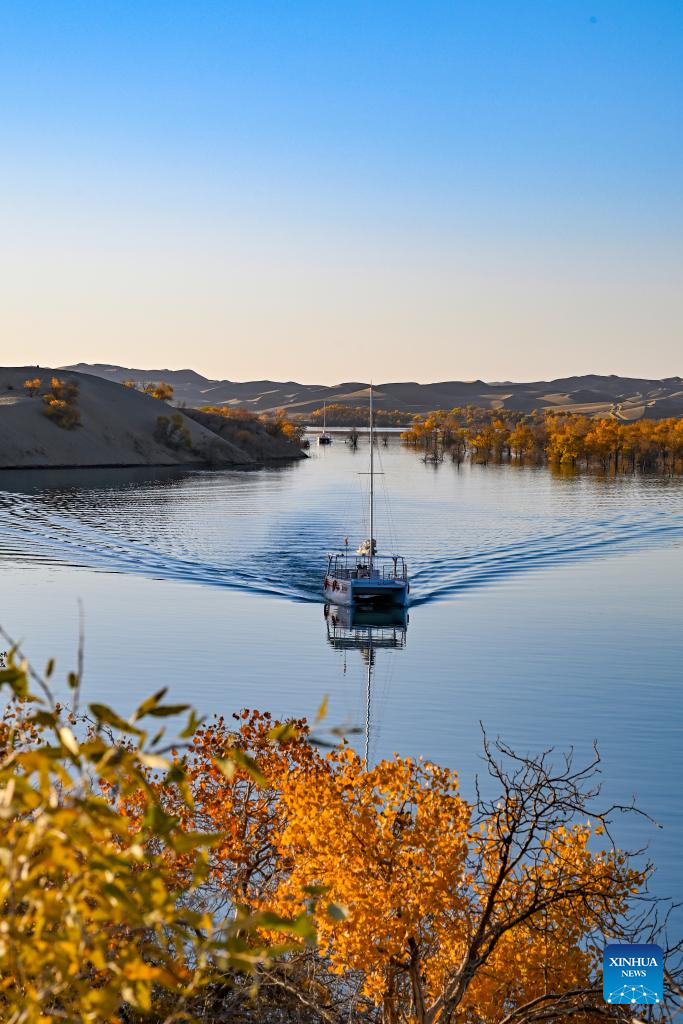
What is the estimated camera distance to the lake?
35188mm

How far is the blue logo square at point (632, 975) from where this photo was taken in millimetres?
12945

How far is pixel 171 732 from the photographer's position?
33344 mm

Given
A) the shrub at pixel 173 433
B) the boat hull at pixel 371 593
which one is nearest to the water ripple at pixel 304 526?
the boat hull at pixel 371 593

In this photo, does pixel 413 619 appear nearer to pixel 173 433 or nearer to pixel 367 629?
pixel 367 629

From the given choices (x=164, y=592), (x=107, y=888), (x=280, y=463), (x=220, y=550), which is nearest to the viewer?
(x=107, y=888)

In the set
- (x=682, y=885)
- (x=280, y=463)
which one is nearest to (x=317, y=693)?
(x=682, y=885)

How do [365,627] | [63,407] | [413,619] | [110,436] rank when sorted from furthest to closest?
1. [110,436]
2. [63,407]
3. [413,619]
4. [365,627]

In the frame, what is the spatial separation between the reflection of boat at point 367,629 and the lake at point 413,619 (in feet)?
0.70

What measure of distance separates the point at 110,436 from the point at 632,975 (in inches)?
6472

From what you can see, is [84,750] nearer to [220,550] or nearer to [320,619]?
[320,619]

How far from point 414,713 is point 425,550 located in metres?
36.5

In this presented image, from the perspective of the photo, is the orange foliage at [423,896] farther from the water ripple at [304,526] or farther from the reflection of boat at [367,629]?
the water ripple at [304,526]

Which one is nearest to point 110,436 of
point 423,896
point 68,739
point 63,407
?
point 63,407

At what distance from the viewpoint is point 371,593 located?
55.8 meters
